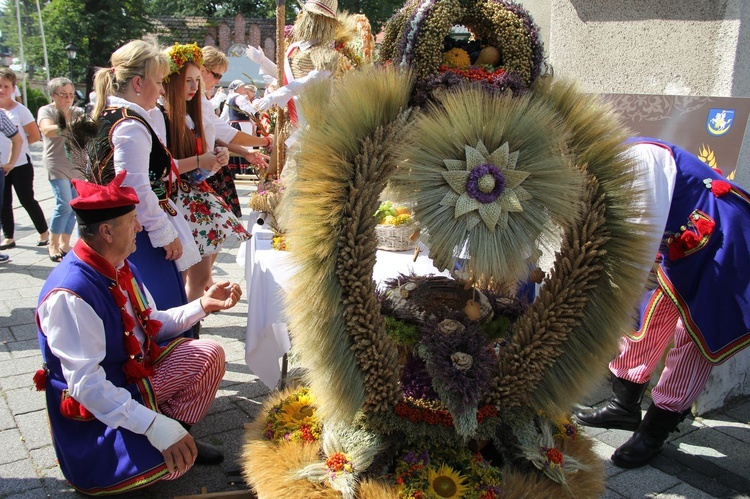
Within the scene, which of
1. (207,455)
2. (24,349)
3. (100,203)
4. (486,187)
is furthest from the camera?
(24,349)

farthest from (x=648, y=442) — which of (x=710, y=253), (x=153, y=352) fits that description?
(x=153, y=352)

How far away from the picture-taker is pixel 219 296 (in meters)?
2.55

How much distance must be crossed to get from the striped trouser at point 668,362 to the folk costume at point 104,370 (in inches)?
77.3

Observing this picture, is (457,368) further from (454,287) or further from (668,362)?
(668,362)

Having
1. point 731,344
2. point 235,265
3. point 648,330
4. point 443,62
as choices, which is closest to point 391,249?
point 443,62

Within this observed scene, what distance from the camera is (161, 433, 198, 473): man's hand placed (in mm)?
2145

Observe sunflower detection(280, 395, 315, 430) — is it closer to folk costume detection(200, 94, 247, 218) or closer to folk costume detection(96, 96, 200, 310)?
folk costume detection(96, 96, 200, 310)

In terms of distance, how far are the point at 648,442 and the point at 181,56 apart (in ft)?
10.2

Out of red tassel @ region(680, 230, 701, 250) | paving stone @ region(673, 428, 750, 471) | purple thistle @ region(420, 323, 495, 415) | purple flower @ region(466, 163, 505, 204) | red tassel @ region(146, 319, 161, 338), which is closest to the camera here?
purple flower @ region(466, 163, 505, 204)

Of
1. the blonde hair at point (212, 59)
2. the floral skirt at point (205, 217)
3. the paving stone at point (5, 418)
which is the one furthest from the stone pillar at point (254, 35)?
the paving stone at point (5, 418)

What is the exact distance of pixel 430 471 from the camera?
178 centimetres

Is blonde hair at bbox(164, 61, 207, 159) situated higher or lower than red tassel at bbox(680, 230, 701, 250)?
higher

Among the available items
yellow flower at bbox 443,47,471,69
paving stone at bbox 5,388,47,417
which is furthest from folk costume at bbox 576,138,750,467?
paving stone at bbox 5,388,47,417

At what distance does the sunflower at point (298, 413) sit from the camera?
6.77ft
